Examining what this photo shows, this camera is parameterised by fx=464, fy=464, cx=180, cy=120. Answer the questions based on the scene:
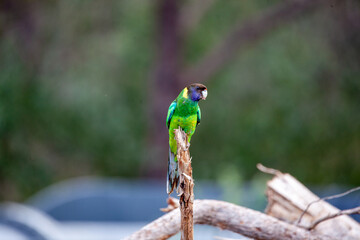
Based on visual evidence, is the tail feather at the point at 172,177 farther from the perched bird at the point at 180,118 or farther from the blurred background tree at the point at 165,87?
the blurred background tree at the point at 165,87

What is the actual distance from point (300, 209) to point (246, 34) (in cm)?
646

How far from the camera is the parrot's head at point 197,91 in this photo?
240cm

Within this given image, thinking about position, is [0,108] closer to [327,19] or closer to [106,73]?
[106,73]

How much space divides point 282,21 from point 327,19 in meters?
1.11

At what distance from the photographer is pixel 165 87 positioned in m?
9.15

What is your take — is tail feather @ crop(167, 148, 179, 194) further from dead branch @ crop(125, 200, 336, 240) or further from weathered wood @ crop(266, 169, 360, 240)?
weathered wood @ crop(266, 169, 360, 240)

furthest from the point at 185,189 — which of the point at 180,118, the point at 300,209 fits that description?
the point at 300,209

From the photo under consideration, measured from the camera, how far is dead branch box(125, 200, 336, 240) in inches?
97.0

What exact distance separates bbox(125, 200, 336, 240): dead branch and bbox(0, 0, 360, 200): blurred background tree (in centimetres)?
528

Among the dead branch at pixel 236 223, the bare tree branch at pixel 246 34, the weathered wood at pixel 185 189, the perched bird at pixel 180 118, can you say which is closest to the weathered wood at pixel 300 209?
the dead branch at pixel 236 223

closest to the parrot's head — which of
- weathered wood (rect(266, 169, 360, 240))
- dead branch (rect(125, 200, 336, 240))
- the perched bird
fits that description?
the perched bird

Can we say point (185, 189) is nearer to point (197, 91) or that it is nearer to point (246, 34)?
point (197, 91)

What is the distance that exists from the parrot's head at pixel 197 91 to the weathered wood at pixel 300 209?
0.75 metres

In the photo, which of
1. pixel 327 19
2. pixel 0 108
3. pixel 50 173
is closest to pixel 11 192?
pixel 50 173
